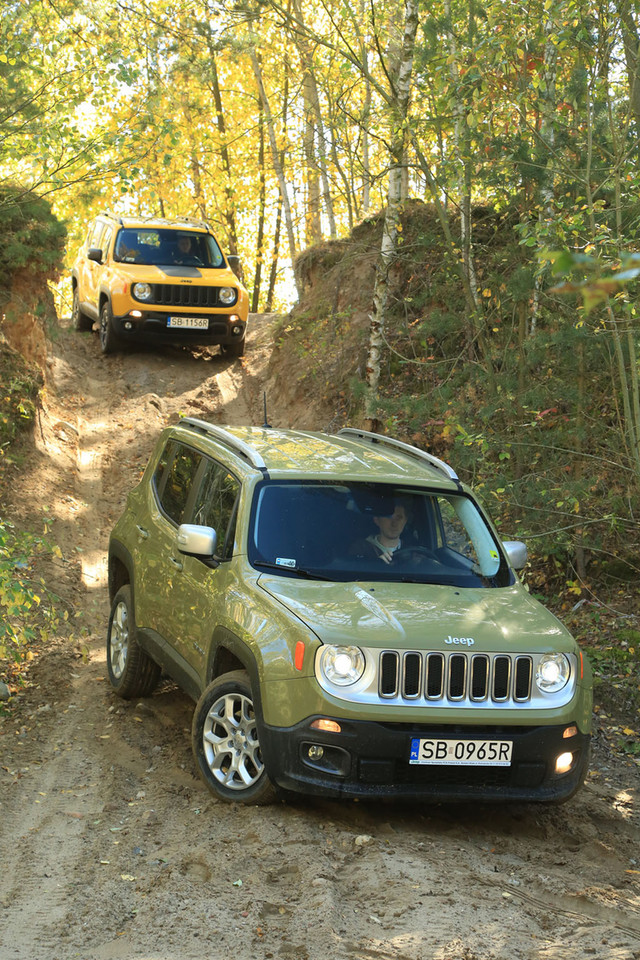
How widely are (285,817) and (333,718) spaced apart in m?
0.63

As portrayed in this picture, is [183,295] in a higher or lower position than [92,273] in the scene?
lower

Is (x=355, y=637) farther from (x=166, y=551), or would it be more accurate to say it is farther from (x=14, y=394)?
(x=14, y=394)

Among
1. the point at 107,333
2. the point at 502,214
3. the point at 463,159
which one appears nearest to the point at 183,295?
the point at 107,333

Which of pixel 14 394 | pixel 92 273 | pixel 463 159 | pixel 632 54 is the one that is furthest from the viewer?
pixel 92 273

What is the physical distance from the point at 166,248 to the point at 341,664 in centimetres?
1397

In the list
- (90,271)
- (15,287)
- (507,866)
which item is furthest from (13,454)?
(507,866)

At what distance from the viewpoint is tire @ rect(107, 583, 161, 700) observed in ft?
23.0

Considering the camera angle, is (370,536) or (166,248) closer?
(370,536)

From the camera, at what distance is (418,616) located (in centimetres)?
502

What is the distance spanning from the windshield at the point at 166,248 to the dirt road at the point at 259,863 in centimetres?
1116

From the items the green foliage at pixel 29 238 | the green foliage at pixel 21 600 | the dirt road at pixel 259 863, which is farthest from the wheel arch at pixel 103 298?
the dirt road at pixel 259 863

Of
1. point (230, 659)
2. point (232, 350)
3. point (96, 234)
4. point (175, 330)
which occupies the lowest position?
point (230, 659)

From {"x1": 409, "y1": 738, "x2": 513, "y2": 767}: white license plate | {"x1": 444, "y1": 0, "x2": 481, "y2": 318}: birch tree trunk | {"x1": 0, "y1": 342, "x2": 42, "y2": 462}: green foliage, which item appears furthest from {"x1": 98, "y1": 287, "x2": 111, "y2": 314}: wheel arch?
{"x1": 409, "y1": 738, "x2": 513, "y2": 767}: white license plate

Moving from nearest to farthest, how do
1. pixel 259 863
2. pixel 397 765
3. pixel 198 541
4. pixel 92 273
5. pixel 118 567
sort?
pixel 259 863 < pixel 397 765 < pixel 198 541 < pixel 118 567 < pixel 92 273
